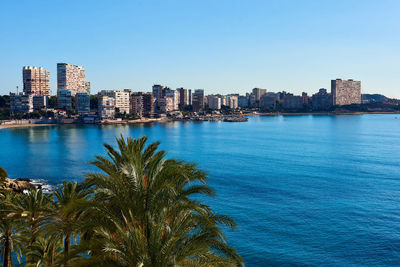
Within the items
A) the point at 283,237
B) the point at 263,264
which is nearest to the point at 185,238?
the point at 263,264

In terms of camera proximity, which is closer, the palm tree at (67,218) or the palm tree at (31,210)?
the palm tree at (67,218)

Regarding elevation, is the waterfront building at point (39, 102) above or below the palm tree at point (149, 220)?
above

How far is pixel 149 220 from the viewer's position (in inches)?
289

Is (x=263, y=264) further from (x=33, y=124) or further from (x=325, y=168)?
(x=33, y=124)

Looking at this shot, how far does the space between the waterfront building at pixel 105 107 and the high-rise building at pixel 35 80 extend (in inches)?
2070

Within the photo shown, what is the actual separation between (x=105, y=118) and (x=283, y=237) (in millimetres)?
128277

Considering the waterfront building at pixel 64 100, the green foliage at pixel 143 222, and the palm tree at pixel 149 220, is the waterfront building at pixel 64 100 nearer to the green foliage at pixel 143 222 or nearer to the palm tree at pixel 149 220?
the green foliage at pixel 143 222

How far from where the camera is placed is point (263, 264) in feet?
65.6

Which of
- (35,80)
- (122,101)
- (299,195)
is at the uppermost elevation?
(35,80)

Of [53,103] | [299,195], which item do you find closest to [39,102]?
[53,103]

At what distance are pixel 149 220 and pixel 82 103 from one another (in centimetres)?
14900

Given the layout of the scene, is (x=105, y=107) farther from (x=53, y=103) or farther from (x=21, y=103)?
(x=21, y=103)

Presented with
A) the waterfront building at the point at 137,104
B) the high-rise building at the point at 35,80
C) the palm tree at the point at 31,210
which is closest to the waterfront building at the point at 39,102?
the high-rise building at the point at 35,80

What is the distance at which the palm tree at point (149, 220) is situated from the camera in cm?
629
